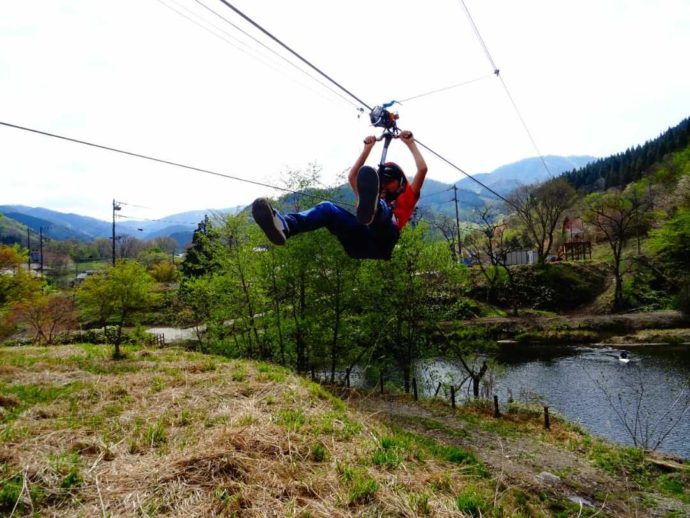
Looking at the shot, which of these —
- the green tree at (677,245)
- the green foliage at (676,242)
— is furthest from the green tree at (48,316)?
the green foliage at (676,242)

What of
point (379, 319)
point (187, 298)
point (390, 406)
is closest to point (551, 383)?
point (379, 319)

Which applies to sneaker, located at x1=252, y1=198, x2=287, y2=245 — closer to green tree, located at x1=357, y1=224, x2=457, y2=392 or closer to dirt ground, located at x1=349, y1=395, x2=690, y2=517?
dirt ground, located at x1=349, y1=395, x2=690, y2=517

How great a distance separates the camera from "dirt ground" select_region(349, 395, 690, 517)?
20.2 feet

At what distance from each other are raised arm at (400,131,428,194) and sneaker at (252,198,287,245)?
5.28 ft

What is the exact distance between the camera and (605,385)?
16.4 m

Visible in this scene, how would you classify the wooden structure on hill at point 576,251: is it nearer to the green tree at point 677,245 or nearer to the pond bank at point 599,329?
the green tree at point 677,245

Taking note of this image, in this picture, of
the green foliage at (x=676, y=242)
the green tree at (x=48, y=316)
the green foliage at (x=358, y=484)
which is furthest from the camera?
the green foliage at (x=676, y=242)

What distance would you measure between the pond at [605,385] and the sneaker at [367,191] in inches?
342

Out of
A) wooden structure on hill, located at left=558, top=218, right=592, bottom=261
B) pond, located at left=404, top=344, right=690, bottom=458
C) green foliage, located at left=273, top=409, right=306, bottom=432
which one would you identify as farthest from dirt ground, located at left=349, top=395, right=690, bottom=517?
wooden structure on hill, located at left=558, top=218, right=592, bottom=261

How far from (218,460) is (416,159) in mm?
3453

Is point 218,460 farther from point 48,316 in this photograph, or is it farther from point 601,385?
point 48,316

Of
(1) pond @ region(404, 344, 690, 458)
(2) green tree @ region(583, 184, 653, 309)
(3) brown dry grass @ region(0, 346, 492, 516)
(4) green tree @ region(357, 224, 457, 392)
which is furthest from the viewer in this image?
(2) green tree @ region(583, 184, 653, 309)

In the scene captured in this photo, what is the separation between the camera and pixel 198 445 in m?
3.85

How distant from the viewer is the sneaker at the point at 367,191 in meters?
3.79
